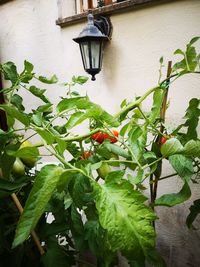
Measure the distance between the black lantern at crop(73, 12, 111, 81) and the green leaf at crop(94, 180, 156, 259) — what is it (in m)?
0.96

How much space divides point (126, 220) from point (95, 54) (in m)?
1.03

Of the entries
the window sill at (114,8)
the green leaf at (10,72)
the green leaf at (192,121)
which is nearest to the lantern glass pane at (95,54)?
the window sill at (114,8)

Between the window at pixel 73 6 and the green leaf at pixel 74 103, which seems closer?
the green leaf at pixel 74 103

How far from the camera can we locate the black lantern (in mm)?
1164

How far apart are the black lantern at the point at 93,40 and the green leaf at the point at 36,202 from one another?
3.03ft

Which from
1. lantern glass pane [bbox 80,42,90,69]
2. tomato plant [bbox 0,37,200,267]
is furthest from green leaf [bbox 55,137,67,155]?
lantern glass pane [bbox 80,42,90,69]

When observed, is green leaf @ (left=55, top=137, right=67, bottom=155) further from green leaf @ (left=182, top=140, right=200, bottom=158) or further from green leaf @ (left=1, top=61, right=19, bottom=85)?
green leaf @ (left=1, top=61, right=19, bottom=85)

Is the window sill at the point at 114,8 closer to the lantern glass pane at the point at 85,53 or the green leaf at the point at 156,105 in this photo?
the lantern glass pane at the point at 85,53

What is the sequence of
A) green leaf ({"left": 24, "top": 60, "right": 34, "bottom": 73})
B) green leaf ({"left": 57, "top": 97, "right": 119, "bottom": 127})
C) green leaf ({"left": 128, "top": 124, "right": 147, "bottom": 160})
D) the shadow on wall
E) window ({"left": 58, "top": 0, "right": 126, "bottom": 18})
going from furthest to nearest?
window ({"left": 58, "top": 0, "right": 126, "bottom": 18}) → the shadow on wall → green leaf ({"left": 24, "top": 60, "right": 34, "bottom": 73}) → green leaf ({"left": 128, "top": 124, "right": 147, "bottom": 160}) → green leaf ({"left": 57, "top": 97, "right": 119, "bottom": 127})

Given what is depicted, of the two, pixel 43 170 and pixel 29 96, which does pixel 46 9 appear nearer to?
pixel 29 96

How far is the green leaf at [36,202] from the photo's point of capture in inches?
13.2

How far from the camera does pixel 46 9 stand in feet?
5.16

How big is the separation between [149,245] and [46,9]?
5.25 ft

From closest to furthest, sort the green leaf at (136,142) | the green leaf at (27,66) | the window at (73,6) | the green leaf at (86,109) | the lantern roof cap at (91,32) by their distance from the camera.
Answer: the green leaf at (86,109) < the green leaf at (136,142) < the green leaf at (27,66) < the lantern roof cap at (91,32) < the window at (73,6)
